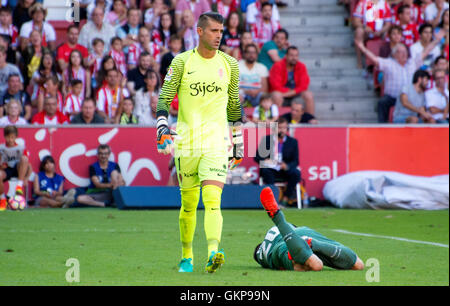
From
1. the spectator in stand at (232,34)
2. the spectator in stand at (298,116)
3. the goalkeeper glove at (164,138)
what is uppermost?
the spectator in stand at (232,34)

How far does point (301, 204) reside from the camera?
17.3m

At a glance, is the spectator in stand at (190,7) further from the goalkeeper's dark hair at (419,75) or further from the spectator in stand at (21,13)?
the goalkeeper's dark hair at (419,75)

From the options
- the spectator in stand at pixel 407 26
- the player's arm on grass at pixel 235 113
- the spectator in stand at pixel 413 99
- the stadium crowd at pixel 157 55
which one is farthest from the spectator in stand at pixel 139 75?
→ the player's arm on grass at pixel 235 113

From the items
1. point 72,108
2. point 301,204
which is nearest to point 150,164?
point 72,108

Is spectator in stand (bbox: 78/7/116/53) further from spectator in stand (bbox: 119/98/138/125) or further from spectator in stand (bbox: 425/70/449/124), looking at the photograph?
spectator in stand (bbox: 425/70/449/124)

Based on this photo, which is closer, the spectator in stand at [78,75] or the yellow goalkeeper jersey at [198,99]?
the yellow goalkeeper jersey at [198,99]

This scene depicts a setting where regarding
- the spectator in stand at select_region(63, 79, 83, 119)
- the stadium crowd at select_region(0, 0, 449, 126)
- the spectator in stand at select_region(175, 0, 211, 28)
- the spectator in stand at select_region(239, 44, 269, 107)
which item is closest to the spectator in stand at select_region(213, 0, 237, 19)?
the stadium crowd at select_region(0, 0, 449, 126)

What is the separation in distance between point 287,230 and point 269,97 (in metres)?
10.2

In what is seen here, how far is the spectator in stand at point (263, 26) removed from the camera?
2052 centimetres

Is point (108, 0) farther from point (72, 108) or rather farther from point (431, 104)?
point (431, 104)

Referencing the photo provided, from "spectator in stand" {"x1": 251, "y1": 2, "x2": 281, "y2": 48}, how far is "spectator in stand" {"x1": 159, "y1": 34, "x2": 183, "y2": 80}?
2.46m

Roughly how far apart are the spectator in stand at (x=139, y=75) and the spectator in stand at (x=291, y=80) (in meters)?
2.93
